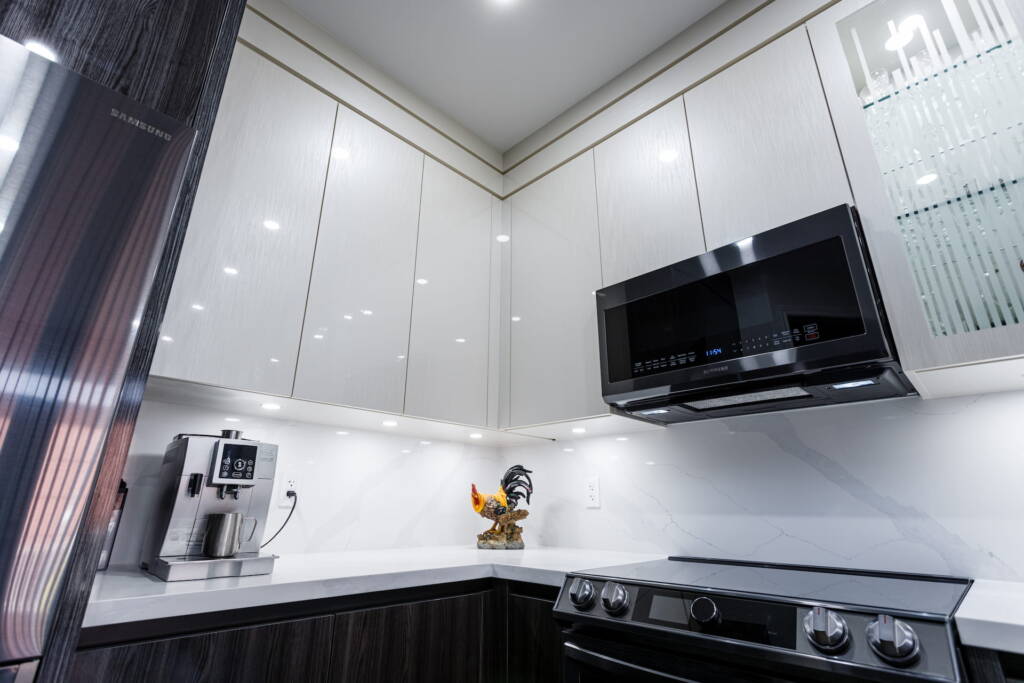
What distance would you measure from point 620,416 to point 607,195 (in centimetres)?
85

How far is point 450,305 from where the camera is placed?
196 centimetres

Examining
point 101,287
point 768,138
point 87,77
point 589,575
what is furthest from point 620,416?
point 87,77

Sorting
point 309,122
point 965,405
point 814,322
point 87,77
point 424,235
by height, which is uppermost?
point 309,122

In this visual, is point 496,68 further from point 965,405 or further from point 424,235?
point 965,405

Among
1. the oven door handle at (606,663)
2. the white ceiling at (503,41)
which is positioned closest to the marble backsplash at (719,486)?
the oven door handle at (606,663)

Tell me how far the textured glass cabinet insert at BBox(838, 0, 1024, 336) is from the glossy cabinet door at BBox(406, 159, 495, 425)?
139 centimetres

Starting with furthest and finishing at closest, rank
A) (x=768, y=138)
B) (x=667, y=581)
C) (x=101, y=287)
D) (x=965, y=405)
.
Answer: (x=768, y=138), (x=965, y=405), (x=667, y=581), (x=101, y=287)

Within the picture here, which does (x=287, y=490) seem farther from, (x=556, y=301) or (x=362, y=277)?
(x=556, y=301)

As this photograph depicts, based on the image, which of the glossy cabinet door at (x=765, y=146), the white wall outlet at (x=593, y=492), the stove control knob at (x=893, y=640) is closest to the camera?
the stove control knob at (x=893, y=640)

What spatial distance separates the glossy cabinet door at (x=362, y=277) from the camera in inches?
61.1

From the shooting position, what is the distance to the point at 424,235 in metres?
1.95

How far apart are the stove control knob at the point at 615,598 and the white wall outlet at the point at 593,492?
0.80 meters

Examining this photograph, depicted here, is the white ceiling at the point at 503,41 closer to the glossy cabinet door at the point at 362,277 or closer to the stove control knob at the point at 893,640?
the glossy cabinet door at the point at 362,277

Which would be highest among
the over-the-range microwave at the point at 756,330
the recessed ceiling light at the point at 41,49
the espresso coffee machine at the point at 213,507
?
the recessed ceiling light at the point at 41,49
